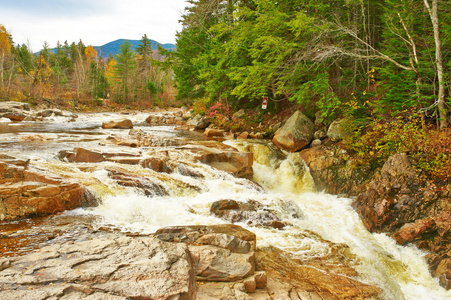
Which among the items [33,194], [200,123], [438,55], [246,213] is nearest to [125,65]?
[200,123]

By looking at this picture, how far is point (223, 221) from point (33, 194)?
443cm

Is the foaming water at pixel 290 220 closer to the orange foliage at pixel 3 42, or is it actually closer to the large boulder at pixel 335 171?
the large boulder at pixel 335 171

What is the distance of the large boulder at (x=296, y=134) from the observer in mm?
12375

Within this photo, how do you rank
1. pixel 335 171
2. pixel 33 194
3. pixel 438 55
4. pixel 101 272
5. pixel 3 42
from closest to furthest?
1. pixel 101 272
2. pixel 33 194
3. pixel 438 55
4. pixel 335 171
5. pixel 3 42

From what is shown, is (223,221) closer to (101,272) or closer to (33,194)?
(101,272)

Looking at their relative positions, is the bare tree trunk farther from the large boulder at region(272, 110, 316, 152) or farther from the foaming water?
the large boulder at region(272, 110, 316, 152)

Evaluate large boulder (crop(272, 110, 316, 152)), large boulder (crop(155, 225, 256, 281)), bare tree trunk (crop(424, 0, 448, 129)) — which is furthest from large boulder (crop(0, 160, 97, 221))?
bare tree trunk (crop(424, 0, 448, 129))

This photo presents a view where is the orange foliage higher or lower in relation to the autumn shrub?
higher

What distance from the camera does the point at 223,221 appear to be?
21.5 ft

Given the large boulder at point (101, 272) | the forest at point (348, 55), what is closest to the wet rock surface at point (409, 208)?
the forest at point (348, 55)

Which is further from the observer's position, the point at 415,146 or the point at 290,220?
the point at 415,146

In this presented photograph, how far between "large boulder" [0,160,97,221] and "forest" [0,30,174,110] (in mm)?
30917

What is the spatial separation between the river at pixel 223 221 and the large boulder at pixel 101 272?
1693mm

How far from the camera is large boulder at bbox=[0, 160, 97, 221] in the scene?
18.5ft
